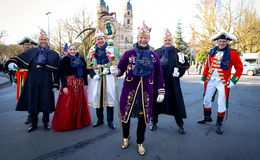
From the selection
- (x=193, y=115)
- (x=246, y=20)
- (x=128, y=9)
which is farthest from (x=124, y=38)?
(x=193, y=115)

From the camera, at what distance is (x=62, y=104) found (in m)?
3.97

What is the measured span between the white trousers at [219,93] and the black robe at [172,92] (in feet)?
2.72

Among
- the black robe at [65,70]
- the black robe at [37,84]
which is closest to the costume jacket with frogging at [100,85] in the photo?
the black robe at [65,70]

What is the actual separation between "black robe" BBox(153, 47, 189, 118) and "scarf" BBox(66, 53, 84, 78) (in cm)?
189

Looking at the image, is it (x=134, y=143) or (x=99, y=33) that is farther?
(x=99, y=33)

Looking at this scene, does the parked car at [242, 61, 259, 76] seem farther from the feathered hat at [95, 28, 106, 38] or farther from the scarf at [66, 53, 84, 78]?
the scarf at [66, 53, 84, 78]

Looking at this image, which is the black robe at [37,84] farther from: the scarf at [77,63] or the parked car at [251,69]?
the parked car at [251,69]

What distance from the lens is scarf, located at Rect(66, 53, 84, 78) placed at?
12.8 ft

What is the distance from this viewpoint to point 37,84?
153 inches

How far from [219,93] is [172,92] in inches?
44.0

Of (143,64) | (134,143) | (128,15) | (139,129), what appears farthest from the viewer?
(128,15)

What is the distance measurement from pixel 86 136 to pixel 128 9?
291 feet

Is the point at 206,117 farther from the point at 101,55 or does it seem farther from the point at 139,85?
the point at 101,55

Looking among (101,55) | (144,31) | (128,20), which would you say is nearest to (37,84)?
(101,55)
